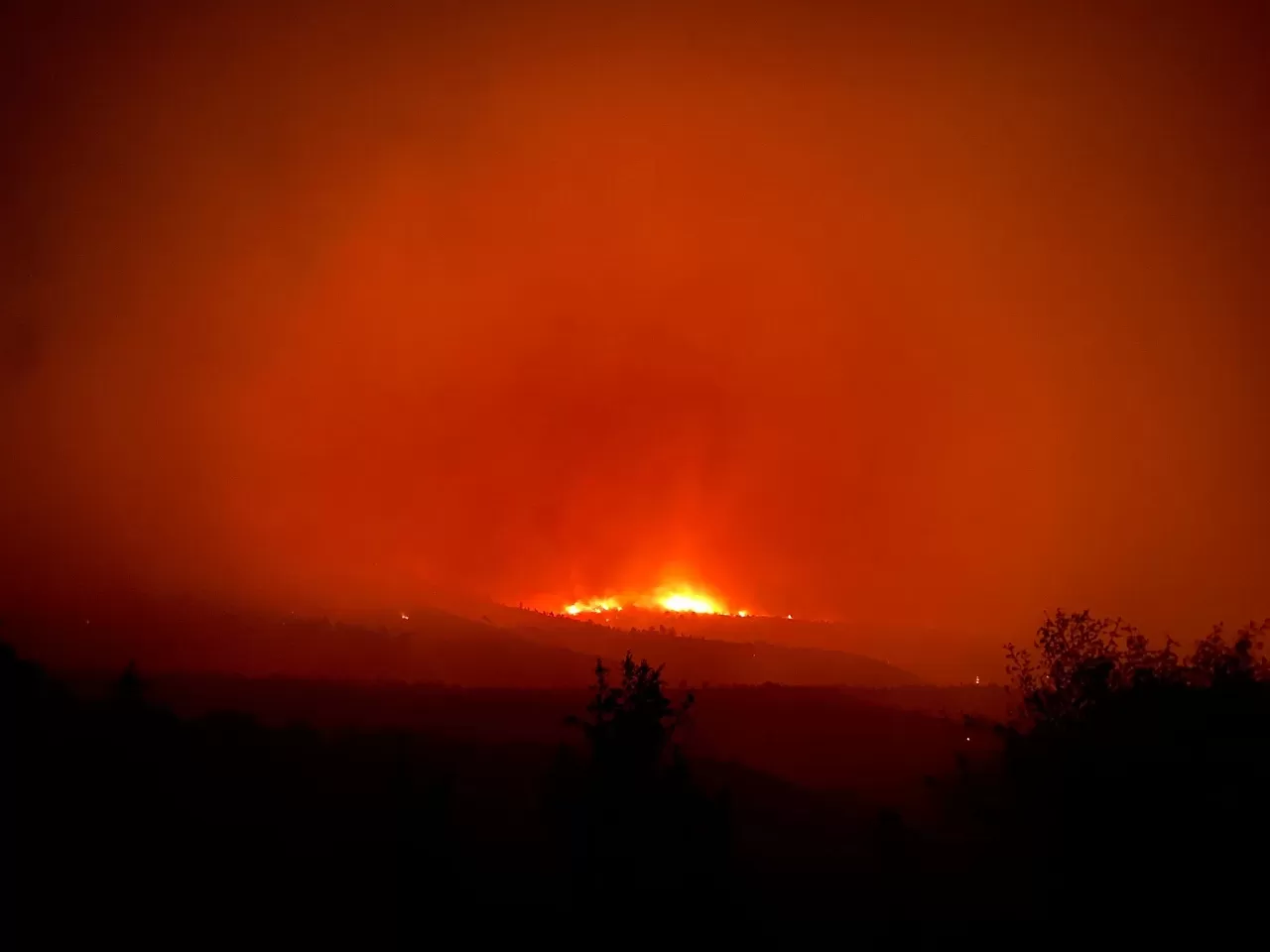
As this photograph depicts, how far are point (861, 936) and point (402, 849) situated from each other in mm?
12807

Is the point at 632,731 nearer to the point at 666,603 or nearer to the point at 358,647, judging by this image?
the point at 358,647

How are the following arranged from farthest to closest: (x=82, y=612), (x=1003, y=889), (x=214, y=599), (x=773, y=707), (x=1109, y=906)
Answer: (x=214, y=599), (x=82, y=612), (x=773, y=707), (x=1003, y=889), (x=1109, y=906)

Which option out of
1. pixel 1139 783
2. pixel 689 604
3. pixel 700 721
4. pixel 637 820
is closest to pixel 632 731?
pixel 637 820

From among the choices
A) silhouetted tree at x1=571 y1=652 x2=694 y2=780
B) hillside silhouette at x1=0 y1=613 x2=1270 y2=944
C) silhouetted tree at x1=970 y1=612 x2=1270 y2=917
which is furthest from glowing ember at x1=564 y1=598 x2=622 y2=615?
silhouetted tree at x1=571 y1=652 x2=694 y2=780

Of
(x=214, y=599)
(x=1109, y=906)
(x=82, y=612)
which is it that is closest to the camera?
(x=1109, y=906)

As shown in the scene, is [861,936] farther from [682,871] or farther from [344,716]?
[344,716]

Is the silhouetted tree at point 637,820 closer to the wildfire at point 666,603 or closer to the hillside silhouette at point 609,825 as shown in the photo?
the hillside silhouette at point 609,825

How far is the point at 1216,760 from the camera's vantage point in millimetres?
21031

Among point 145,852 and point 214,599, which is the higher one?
point 214,599

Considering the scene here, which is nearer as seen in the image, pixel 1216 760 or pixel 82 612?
pixel 1216 760

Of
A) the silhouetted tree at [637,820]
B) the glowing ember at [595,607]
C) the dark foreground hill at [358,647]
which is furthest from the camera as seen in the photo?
the glowing ember at [595,607]

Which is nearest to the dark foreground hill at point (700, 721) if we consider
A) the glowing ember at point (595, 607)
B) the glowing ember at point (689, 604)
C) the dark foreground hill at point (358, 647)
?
the dark foreground hill at point (358, 647)

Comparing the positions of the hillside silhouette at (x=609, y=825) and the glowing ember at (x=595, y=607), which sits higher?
the glowing ember at (x=595, y=607)

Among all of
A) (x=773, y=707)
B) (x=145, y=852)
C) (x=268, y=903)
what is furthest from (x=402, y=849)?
(x=773, y=707)
